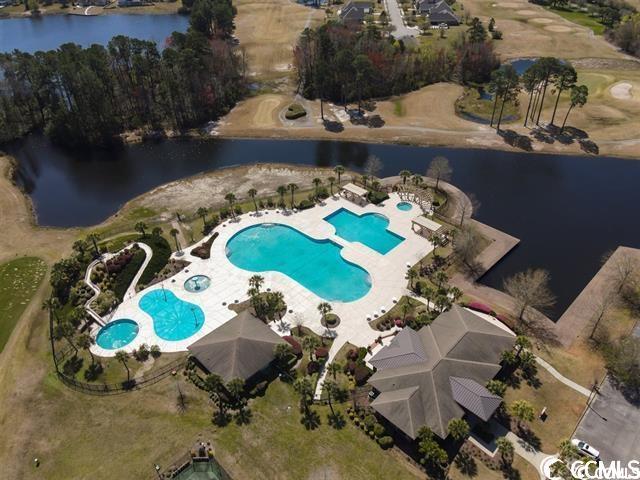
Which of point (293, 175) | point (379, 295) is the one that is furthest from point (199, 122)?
point (379, 295)

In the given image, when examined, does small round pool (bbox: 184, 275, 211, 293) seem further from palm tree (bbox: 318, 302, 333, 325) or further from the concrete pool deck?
palm tree (bbox: 318, 302, 333, 325)

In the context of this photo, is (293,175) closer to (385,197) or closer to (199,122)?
(385,197)

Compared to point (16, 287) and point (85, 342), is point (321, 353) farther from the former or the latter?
point (16, 287)

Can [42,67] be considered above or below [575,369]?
above

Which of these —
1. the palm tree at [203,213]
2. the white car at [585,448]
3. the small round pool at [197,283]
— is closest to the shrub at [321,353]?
the small round pool at [197,283]

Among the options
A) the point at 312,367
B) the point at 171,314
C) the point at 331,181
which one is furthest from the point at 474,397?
the point at 331,181

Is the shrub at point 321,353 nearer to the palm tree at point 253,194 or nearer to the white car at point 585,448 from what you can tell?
the white car at point 585,448

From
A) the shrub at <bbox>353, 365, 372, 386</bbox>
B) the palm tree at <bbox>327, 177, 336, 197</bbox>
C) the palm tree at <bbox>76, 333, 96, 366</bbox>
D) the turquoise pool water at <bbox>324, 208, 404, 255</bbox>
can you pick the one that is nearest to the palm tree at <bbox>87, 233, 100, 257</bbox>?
the palm tree at <bbox>76, 333, 96, 366</bbox>

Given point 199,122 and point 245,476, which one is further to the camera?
point 199,122
